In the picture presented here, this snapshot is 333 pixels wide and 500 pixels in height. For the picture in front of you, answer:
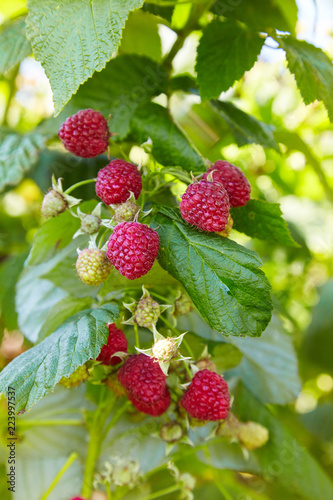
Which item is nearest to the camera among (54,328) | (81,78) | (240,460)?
(81,78)

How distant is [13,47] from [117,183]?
0.35 meters

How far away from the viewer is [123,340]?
0.57 metres

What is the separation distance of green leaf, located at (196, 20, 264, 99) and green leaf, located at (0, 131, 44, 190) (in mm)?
286

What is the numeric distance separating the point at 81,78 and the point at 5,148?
36cm

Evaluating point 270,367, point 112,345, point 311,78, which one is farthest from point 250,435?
point 311,78

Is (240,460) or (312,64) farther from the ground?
(312,64)

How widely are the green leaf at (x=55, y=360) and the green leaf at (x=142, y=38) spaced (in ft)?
1.63

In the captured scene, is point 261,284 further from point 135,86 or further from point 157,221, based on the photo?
point 135,86

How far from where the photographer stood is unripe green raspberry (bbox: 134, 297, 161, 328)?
0.52 m

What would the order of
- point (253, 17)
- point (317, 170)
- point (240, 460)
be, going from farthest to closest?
point (317, 170)
point (240, 460)
point (253, 17)

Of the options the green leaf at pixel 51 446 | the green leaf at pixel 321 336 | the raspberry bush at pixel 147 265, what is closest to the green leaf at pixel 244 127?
the raspberry bush at pixel 147 265

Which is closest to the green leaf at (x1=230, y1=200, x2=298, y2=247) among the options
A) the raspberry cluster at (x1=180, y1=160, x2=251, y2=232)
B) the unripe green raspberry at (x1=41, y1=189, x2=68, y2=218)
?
the raspberry cluster at (x1=180, y1=160, x2=251, y2=232)

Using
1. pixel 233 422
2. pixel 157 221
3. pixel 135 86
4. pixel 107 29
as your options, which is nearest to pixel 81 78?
pixel 107 29

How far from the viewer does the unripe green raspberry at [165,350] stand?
488 millimetres
